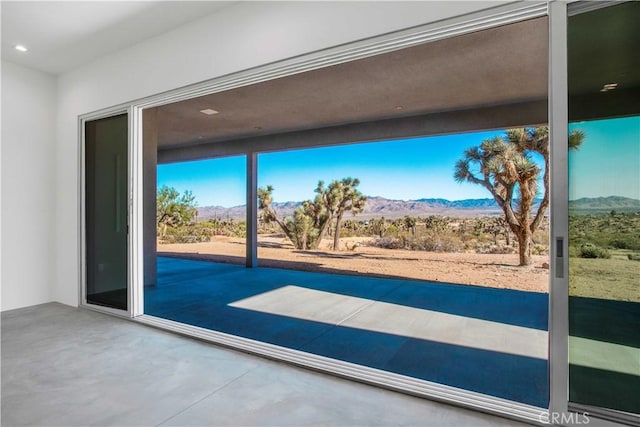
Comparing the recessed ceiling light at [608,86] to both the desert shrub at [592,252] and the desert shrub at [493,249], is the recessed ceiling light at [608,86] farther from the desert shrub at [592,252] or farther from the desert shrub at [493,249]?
the desert shrub at [493,249]

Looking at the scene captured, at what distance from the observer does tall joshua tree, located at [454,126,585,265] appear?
649 centimetres

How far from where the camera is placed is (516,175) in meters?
6.71

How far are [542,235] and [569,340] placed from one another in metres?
5.46

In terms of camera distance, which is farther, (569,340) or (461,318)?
(461,318)

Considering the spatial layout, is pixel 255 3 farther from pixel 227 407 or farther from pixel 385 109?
pixel 385 109

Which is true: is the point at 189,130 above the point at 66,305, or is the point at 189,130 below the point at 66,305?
above

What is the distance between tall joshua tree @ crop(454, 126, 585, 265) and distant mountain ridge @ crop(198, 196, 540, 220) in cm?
21

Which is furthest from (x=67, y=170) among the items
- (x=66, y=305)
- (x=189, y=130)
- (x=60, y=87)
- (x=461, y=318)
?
(x=461, y=318)

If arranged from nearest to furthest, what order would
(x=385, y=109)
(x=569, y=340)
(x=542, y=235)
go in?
(x=569, y=340)
(x=385, y=109)
(x=542, y=235)

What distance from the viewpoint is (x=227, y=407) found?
2115mm

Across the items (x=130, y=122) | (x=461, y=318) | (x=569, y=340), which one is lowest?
(x=461, y=318)

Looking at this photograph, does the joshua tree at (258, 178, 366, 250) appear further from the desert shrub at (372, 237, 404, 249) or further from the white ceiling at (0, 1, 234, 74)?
the white ceiling at (0, 1, 234, 74)

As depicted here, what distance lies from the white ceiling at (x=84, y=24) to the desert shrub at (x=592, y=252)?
3.17 metres

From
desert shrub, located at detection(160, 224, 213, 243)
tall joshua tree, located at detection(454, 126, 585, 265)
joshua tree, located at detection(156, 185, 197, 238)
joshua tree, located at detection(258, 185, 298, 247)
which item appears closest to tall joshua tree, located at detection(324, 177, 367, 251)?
joshua tree, located at detection(258, 185, 298, 247)
